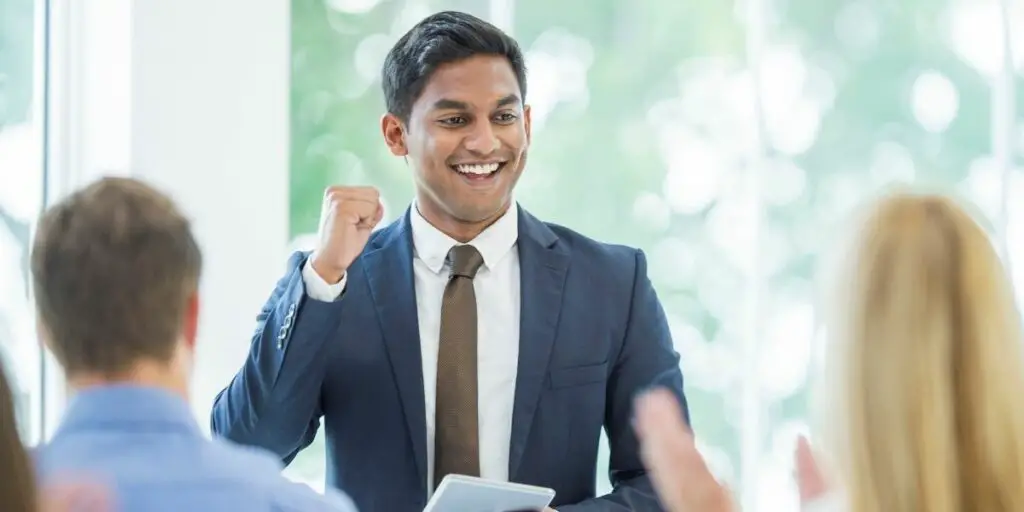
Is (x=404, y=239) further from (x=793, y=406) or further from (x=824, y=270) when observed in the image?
(x=793, y=406)

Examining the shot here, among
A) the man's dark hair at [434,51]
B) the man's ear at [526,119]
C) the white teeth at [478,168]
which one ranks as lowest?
the white teeth at [478,168]

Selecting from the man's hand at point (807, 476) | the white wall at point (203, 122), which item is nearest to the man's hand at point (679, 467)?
the man's hand at point (807, 476)

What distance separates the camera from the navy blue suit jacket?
227 cm

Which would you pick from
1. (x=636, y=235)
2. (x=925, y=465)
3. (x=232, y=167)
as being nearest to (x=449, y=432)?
(x=925, y=465)

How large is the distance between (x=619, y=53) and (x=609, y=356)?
2.17m

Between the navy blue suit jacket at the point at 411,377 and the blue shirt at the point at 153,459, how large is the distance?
841mm

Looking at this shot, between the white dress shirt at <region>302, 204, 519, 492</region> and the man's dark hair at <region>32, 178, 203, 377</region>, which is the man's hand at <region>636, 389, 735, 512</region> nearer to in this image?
the man's dark hair at <region>32, 178, 203, 377</region>

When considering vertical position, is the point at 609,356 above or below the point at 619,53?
below

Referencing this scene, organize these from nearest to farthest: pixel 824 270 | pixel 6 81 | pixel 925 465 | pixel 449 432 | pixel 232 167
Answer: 1. pixel 925 465
2. pixel 824 270
3. pixel 449 432
4. pixel 6 81
5. pixel 232 167

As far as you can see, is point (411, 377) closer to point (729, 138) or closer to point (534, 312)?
point (534, 312)

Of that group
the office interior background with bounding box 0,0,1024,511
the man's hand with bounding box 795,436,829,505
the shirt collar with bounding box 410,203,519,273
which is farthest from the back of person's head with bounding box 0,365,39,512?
the office interior background with bounding box 0,0,1024,511

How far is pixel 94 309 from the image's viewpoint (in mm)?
1408

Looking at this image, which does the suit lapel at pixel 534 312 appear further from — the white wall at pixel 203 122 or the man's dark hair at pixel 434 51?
the white wall at pixel 203 122

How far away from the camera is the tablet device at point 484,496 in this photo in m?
1.95
